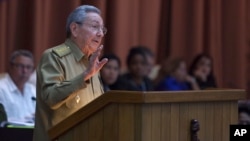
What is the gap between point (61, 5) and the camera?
23.2ft

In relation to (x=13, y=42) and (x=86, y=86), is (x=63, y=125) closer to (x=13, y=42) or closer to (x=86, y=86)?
(x=86, y=86)

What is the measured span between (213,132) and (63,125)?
65 cm

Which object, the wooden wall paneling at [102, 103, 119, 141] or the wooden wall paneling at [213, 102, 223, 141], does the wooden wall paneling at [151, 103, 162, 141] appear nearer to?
the wooden wall paneling at [102, 103, 119, 141]

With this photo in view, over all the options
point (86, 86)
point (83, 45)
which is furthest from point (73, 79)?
point (83, 45)

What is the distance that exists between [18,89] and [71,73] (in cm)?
268

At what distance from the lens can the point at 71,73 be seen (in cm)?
340

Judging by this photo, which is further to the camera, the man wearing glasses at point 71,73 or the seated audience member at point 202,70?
the seated audience member at point 202,70

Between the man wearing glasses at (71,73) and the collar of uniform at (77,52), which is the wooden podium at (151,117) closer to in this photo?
the man wearing glasses at (71,73)

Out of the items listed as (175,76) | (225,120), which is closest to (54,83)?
(225,120)

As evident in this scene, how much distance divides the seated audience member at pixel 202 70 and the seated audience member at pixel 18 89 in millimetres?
1944

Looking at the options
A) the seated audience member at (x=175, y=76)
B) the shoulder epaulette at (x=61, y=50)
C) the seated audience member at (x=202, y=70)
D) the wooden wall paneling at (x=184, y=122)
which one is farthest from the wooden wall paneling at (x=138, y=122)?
the seated audience member at (x=202, y=70)

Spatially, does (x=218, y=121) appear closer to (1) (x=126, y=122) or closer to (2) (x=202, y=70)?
(1) (x=126, y=122)

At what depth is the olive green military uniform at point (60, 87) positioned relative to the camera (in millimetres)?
3178

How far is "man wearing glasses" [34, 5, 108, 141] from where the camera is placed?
10.4ft
